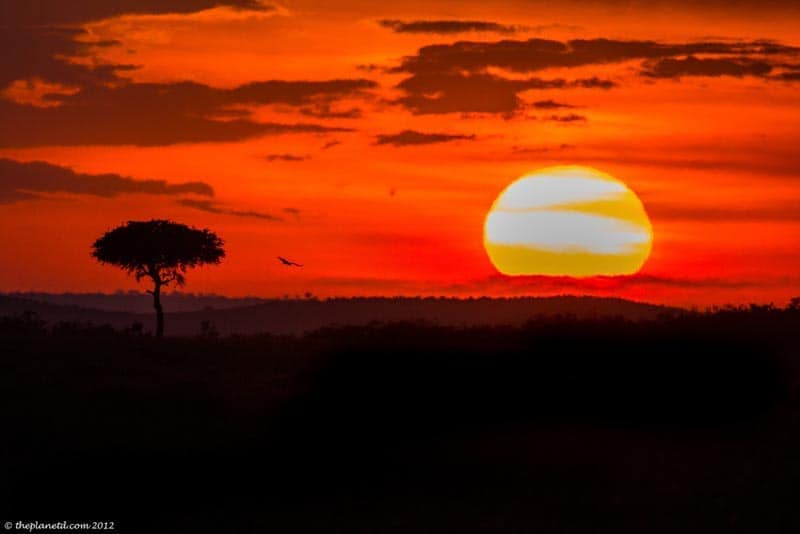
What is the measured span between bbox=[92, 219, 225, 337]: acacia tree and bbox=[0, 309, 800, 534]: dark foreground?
39141 millimetres

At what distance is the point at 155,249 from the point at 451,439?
51.1 metres

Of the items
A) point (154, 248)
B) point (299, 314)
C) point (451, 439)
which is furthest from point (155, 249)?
point (299, 314)

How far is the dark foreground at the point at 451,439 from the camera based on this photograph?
2934cm

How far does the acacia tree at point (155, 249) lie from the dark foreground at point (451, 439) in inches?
1541

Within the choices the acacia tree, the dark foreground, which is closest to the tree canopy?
the acacia tree

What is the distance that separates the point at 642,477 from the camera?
31062mm

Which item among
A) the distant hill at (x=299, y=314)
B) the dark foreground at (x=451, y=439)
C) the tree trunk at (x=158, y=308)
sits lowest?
the distant hill at (x=299, y=314)

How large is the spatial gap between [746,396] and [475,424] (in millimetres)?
6891

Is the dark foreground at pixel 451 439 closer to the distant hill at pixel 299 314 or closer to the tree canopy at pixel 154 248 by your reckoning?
the tree canopy at pixel 154 248

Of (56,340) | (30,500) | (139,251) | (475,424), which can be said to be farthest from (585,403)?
(139,251)

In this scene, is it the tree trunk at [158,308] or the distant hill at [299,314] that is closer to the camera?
the tree trunk at [158,308]

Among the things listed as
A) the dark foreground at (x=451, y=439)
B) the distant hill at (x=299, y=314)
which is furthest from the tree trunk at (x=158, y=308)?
the distant hill at (x=299, y=314)

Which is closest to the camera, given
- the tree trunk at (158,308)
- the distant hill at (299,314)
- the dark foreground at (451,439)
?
the dark foreground at (451,439)

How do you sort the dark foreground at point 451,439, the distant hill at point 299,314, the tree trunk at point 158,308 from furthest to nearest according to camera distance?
1. the distant hill at point 299,314
2. the tree trunk at point 158,308
3. the dark foreground at point 451,439
